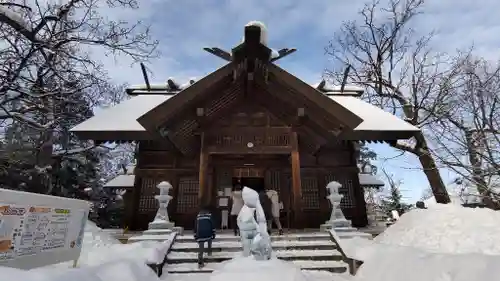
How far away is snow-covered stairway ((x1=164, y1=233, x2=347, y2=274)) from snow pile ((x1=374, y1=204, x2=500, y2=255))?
191cm

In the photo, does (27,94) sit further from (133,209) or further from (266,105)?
(266,105)

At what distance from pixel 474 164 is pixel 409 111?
904 cm

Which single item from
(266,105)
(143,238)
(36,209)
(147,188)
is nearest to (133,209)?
(147,188)

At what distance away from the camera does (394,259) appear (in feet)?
17.6

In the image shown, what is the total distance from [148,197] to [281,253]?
20.8 feet

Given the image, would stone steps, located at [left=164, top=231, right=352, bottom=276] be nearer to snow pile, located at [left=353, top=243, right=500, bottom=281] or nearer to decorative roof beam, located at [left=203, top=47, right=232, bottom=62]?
snow pile, located at [left=353, top=243, right=500, bottom=281]

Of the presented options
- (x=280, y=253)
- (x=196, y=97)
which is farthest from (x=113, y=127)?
(x=280, y=253)

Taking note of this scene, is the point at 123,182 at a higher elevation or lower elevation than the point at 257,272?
higher

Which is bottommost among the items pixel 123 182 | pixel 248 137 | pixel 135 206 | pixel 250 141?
pixel 135 206

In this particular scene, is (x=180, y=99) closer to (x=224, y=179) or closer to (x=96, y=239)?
(x=224, y=179)

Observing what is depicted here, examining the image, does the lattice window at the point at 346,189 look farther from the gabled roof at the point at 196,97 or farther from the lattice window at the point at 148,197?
the lattice window at the point at 148,197

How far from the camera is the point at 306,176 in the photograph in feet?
39.1

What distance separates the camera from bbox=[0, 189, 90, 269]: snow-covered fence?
3.87m

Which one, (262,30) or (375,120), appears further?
(375,120)
